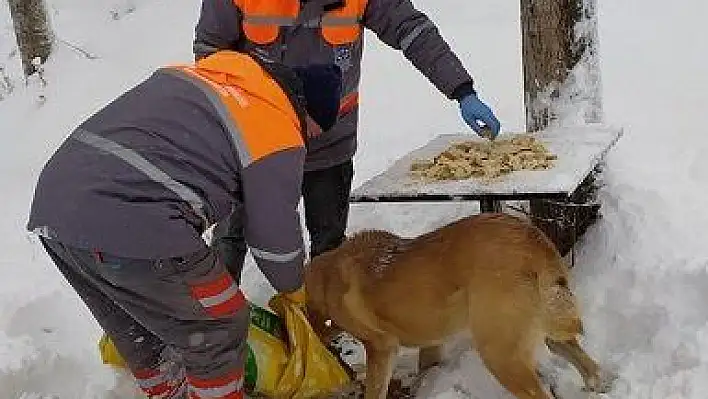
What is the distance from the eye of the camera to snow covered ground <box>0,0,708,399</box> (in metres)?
4.12

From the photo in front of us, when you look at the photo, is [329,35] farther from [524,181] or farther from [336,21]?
[524,181]

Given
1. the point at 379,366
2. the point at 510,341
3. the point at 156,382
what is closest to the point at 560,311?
Answer: the point at 510,341

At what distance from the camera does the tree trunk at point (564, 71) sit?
15.1 feet

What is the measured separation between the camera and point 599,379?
3.95 metres

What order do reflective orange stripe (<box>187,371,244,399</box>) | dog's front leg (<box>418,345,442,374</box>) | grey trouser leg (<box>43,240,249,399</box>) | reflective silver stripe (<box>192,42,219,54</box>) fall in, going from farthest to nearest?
1. dog's front leg (<box>418,345,442,374</box>)
2. reflective silver stripe (<box>192,42,219,54</box>)
3. reflective orange stripe (<box>187,371,244,399</box>)
4. grey trouser leg (<box>43,240,249,399</box>)

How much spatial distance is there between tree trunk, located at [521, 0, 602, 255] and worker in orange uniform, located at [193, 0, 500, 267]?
2.33 feet

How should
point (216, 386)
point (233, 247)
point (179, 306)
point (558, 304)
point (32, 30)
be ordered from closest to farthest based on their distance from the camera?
point (179, 306), point (216, 386), point (558, 304), point (233, 247), point (32, 30)

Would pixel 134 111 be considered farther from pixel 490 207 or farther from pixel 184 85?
pixel 490 207

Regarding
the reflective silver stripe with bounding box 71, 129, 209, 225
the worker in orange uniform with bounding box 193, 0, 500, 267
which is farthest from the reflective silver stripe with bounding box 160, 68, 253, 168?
the worker in orange uniform with bounding box 193, 0, 500, 267

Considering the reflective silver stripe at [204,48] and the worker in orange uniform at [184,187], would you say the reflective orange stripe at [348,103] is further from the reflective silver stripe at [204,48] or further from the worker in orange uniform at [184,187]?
the worker in orange uniform at [184,187]

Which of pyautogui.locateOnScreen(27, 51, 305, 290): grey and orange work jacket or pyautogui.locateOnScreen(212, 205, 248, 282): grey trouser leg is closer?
pyautogui.locateOnScreen(27, 51, 305, 290): grey and orange work jacket

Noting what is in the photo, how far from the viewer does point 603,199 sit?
4699mm

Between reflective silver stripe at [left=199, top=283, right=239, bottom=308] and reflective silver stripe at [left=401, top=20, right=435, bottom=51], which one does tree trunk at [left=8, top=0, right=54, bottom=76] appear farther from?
reflective silver stripe at [left=199, top=283, right=239, bottom=308]

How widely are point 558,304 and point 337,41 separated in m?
1.44
